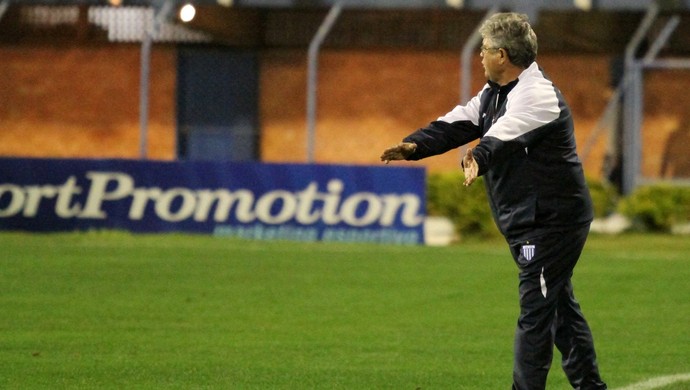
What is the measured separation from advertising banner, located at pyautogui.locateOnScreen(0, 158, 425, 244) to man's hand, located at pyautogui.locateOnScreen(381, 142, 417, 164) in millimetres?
12642

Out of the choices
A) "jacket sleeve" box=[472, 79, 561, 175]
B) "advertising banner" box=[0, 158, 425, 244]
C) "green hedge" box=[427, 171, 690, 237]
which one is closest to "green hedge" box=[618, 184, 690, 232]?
"green hedge" box=[427, 171, 690, 237]

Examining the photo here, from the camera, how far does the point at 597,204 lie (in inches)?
866

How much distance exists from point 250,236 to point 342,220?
130 centimetres

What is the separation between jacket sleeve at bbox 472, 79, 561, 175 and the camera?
634 centimetres

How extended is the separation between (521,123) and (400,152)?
0.63m

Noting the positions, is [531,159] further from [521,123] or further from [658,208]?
[658,208]

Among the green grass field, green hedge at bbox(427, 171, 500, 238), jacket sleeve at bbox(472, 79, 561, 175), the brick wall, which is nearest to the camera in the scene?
jacket sleeve at bbox(472, 79, 561, 175)

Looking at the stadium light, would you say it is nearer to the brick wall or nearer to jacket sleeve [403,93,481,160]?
the brick wall

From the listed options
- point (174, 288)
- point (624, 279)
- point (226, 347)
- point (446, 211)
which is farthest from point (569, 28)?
point (226, 347)

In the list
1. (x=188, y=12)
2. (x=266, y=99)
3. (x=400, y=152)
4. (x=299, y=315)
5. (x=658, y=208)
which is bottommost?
(x=299, y=315)


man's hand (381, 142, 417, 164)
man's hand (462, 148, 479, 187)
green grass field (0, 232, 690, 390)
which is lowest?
green grass field (0, 232, 690, 390)

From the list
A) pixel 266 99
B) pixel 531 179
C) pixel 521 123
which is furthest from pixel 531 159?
pixel 266 99

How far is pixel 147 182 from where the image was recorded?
19688 millimetres

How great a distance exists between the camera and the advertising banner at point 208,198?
1952 cm
